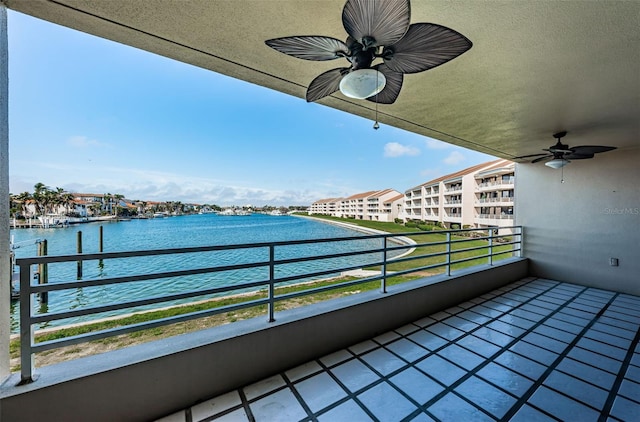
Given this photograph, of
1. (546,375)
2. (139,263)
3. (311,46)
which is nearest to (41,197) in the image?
(311,46)

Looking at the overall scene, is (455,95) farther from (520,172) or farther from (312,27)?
(520,172)

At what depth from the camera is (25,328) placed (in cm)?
121

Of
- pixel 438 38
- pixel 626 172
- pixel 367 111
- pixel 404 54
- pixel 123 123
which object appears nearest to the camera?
pixel 438 38

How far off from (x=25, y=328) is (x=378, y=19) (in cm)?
220

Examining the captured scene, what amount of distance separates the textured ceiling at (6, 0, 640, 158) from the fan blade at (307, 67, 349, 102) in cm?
29

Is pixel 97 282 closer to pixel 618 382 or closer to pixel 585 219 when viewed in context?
pixel 618 382

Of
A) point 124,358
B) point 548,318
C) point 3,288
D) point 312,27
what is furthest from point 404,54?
point 548,318

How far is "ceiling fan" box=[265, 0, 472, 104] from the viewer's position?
960 mm

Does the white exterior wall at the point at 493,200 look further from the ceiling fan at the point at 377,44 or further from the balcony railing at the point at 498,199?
the ceiling fan at the point at 377,44

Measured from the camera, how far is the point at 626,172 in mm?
3715

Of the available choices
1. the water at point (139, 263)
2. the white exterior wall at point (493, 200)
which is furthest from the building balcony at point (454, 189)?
the water at point (139, 263)

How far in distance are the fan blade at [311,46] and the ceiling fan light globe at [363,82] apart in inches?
5.0

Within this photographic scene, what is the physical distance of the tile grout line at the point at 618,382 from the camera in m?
1.46

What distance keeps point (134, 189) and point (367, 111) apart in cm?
1601
